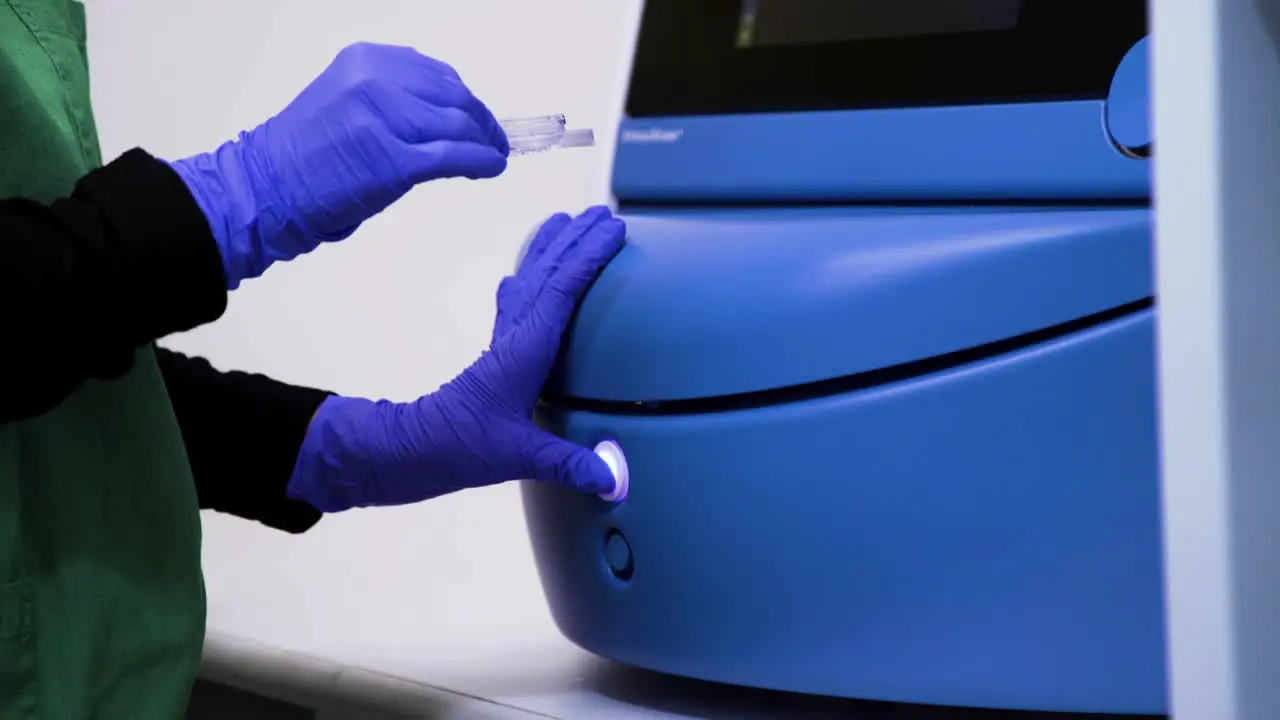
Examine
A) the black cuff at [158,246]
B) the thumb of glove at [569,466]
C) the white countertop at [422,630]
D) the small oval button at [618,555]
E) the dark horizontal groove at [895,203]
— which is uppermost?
the black cuff at [158,246]

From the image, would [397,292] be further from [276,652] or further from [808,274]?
[808,274]

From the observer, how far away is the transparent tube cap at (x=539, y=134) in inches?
32.0

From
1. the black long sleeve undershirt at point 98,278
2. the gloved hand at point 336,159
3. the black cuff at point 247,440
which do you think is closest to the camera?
the black long sleeve undershirt at point 98,278

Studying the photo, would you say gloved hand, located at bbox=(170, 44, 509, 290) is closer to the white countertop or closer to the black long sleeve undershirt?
the black long sleeve undershirt

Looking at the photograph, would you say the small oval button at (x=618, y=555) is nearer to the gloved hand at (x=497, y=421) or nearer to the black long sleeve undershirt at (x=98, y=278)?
the gloved hand at (x=497, y=421)

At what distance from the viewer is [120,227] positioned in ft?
2.06

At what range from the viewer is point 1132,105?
0.63m

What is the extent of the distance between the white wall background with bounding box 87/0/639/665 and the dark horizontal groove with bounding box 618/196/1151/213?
82 mm

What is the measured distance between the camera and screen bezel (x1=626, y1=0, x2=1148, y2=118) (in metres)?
0.66

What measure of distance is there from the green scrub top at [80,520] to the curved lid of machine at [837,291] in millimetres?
225

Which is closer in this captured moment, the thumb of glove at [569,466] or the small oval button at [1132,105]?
the small oval button at [1132,105]

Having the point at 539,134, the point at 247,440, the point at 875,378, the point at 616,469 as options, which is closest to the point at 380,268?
the point at 247,440

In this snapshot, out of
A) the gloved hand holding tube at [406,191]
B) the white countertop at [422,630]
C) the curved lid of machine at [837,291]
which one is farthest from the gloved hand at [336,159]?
the white countertop at [422,630]

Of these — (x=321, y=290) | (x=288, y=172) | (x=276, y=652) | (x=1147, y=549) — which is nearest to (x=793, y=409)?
(x=1147, y=549)
